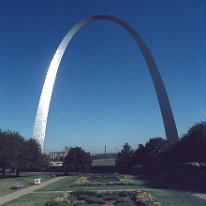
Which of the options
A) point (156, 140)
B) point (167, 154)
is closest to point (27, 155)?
point (167, 154)

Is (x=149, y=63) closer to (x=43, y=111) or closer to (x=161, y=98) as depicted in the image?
(x=161, y=98)

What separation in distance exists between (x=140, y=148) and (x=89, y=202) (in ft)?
195

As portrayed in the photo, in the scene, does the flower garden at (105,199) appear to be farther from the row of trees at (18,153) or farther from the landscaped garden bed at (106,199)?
the row of trees at (18,153)

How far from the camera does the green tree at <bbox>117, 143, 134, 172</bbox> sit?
282ft

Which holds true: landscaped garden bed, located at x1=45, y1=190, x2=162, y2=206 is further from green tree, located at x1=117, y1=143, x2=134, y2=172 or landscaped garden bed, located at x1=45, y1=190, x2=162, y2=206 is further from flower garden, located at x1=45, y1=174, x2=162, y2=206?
green tree, located at x1=117, y1=143, x2=134, y2=172

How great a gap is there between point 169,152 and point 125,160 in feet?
83.2

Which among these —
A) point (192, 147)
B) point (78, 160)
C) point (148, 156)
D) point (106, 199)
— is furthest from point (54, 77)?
point (106, 199)

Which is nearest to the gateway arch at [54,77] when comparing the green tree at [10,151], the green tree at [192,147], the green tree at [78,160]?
the green tree at [10,151]

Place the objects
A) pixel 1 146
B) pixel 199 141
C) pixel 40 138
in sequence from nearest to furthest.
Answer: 1. pixel 199 141
2. pixel 1 146
3. pixel 40 138

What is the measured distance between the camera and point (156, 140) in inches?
3465

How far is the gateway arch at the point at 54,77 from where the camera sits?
204ft

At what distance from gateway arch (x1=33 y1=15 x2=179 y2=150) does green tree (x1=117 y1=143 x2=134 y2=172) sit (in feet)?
67.4

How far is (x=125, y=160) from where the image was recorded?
88125 millimetres

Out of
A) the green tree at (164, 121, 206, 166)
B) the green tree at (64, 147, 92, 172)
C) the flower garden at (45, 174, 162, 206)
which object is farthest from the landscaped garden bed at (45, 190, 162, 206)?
the green tree at (64, 147, 92, 172)
